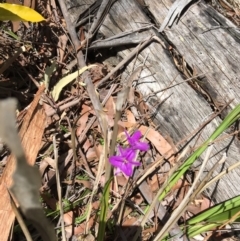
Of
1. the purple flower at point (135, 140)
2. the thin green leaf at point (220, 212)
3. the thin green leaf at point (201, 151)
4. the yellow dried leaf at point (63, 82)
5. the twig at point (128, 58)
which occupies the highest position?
the yellow dried leaf at point (63, 82)

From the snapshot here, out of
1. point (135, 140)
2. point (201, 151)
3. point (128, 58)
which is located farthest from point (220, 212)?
point (128, 58)

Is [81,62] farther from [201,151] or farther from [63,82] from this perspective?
[201,151]

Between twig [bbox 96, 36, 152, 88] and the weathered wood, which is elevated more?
twig [bbox 96, 36, 152, 88]

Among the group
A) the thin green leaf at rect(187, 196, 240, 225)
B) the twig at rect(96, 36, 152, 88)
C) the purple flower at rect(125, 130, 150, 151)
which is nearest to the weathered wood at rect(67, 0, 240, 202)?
the twig at rect(96, 36, 152, 88)

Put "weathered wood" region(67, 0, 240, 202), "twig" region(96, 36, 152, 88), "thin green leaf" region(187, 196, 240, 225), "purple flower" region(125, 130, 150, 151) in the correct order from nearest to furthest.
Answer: "purple flower" region(125, 130, 150, 151)
"thin green leaf" region(187, 196, 240, 225)
"weathered wood" region(67, 0, 240, 202)
"twig" region(96, 36, 152, 88)

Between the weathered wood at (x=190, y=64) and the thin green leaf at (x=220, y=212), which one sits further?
the weathered wood at (x=190, y=64)

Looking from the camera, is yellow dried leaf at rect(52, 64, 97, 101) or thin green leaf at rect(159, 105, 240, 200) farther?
yellow dried leaf at rect(52, 64, 97, 101)

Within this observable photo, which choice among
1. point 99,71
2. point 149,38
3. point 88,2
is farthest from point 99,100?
point 88,2

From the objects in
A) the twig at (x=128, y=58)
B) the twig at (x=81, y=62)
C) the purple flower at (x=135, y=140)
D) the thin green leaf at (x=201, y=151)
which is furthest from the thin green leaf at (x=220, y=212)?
the twig at (x=128, y=58)

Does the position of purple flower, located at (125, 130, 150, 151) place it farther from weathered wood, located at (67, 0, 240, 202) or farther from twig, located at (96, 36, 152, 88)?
twig, located at (96, 36, 152, 88)

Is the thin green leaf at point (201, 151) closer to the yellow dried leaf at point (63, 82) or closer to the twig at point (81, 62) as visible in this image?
the twig at point (81, 62)
